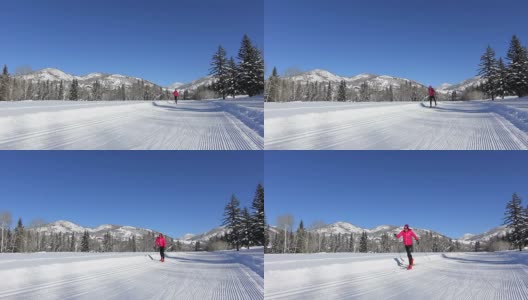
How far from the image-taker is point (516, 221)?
42.9 metres

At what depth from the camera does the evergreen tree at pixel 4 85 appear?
8419 centimetres

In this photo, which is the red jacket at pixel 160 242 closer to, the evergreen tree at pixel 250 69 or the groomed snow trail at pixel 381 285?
the groomed snow trail at pixel 381 285

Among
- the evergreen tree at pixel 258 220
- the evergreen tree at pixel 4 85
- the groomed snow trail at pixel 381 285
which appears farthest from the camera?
the evergreen tree at pixel 4 85

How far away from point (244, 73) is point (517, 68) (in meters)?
37.3

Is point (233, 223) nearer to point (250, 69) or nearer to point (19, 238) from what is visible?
point (250, 69)

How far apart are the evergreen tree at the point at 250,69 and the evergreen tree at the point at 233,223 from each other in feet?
63.5

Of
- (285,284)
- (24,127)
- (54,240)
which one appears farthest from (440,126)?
(54,240)

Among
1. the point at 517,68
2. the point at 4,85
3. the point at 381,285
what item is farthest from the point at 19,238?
the point at 517,68

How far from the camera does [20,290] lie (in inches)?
248

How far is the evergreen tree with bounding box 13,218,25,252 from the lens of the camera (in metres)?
72.6

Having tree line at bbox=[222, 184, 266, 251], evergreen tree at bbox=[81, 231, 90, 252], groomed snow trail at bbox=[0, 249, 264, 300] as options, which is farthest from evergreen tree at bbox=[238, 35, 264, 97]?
evergreen tree at bbox=[81, 231, 90, 252]

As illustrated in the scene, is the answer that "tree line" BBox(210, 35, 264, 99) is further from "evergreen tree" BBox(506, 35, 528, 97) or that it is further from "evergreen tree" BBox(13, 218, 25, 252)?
"evergreen tree" BBox(13, 218, 25, 252)

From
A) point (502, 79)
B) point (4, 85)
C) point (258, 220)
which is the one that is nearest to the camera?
point (258, 220)

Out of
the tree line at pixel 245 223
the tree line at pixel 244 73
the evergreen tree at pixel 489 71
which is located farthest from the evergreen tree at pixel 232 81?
the evergreen tree at pixel 489 71
